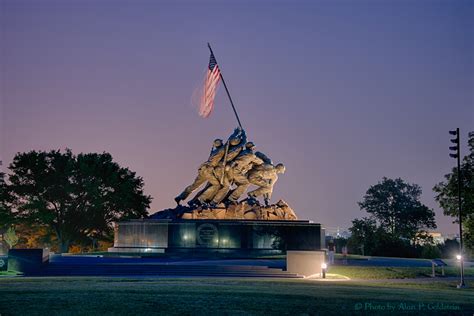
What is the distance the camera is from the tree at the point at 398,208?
2960 inches

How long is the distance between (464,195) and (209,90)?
59.3 feet

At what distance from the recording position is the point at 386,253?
165ft

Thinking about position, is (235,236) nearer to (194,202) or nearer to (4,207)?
(194,202)

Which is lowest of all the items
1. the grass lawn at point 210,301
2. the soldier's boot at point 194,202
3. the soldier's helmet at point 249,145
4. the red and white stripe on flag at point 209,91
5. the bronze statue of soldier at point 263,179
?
the grass lawn at point 210,301

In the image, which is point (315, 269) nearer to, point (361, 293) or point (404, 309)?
point (361, 293)

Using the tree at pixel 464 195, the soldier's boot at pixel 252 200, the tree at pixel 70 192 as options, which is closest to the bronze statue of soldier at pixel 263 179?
the soldier's boot at pixel 252 200

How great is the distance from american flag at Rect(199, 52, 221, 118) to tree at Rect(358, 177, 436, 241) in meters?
40.0

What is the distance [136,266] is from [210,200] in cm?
1582

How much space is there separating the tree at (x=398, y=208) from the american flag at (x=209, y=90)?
4000 cm

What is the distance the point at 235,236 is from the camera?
37.7m

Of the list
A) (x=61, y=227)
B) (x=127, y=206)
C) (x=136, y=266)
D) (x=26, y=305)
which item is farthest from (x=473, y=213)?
(x=61, y=227)

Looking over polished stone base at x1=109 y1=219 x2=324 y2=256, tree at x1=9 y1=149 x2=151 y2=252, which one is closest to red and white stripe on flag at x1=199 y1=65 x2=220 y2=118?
polished stone base at x1=109 y1=219 x2=324 y2=256

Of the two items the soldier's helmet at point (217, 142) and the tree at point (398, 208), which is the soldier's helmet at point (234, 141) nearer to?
the soldier's helmet at point (217, 142)

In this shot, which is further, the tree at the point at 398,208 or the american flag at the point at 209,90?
the tree at the point at 398,208
